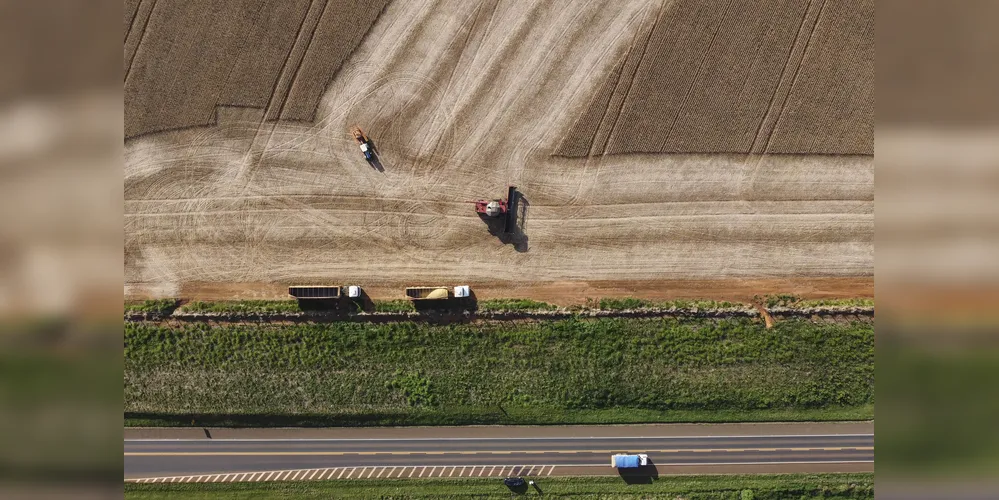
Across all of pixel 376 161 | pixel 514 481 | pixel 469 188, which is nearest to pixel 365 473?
pixel 514 481

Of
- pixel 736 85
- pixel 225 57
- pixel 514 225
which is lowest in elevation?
pixel 514 225

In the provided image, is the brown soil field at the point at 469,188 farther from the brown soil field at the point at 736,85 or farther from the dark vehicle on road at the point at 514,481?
the dark vehicle on road at the point at 514,481

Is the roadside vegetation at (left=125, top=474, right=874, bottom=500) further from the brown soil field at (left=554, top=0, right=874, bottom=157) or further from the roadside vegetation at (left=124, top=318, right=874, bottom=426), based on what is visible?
the brown soil field at (left=554, top=0, right=874, bottom=157)

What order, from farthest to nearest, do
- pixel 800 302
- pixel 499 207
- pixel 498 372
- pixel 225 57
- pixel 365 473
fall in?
pixel 800 302
pixel 498 372
pixel 365 473
pixel 225 57
pixel 499 207

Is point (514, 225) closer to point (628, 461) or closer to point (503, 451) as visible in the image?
point (503, 451)

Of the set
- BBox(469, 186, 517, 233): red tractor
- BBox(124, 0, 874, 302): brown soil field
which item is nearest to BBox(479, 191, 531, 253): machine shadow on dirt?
BBox(469, 186, 517, 233): red tractor
